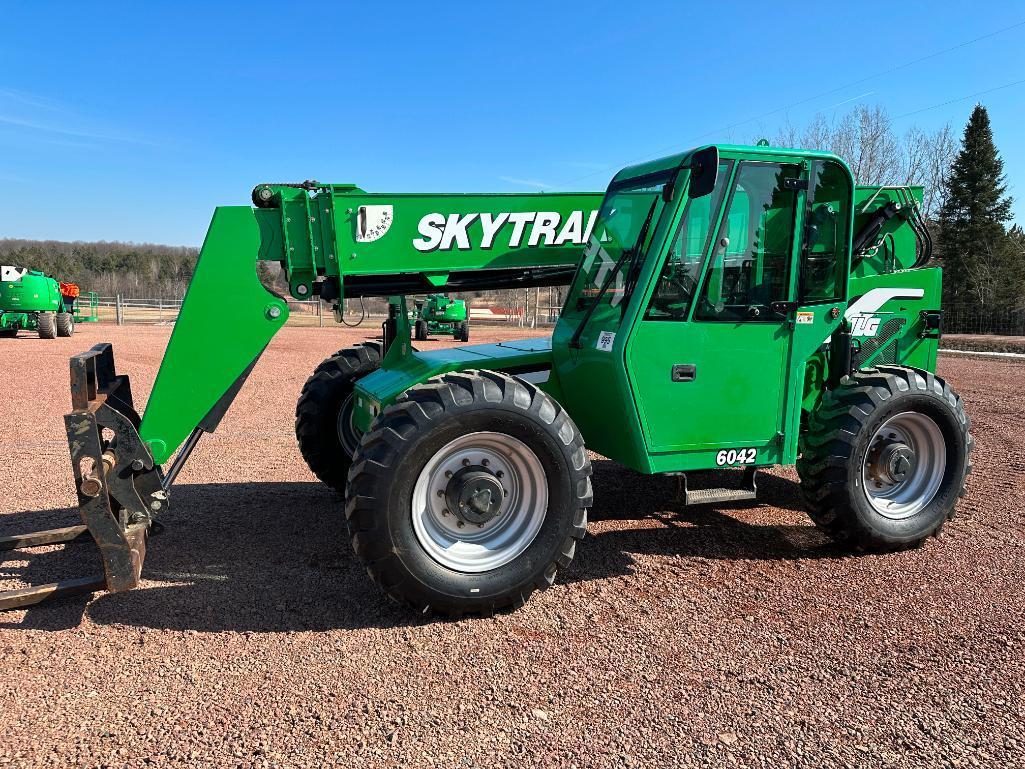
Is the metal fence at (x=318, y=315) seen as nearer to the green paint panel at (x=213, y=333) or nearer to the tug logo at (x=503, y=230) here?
the tug logo at (x=503, y=230)

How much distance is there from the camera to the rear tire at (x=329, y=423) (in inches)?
233

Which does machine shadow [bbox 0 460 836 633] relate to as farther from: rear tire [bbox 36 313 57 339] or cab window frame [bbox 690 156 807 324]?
rear tire [bbox 36 313 57 339]

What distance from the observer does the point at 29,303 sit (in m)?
24.0

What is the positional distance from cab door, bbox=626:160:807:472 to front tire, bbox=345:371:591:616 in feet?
2.35

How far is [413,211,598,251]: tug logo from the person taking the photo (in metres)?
4.74

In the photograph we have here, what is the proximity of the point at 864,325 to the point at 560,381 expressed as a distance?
2.51 m

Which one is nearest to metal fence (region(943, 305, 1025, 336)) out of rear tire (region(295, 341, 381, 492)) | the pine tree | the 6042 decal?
the pine tree

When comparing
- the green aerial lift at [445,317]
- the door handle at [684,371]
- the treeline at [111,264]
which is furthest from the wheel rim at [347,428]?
the treeline at [111,264]

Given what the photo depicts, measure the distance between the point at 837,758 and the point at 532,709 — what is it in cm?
125

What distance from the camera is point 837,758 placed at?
2.88 meters

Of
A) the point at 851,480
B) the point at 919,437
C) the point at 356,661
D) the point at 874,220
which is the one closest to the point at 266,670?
the point at 356,661

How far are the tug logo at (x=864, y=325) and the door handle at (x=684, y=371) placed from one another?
177 centimetres

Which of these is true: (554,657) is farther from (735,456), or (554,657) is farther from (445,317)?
(445,317)

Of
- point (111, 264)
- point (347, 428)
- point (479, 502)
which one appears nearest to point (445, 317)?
point (347, 428)
